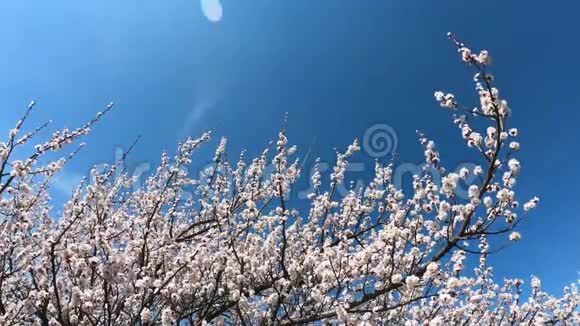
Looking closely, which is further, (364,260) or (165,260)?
(165,260)

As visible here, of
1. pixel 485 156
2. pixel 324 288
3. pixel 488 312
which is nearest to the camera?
pixel 485 156

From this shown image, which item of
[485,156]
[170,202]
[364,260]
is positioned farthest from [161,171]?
[485,156]

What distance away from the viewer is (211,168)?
7969 millimetres

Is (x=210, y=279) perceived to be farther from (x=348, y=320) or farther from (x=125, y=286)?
(x=348, y=320)

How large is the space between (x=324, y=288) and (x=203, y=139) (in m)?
4.03

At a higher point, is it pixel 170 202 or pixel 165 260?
pixel 170 202

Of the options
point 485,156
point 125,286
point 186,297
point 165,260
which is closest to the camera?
point 485,156

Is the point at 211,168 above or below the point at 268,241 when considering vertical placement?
above

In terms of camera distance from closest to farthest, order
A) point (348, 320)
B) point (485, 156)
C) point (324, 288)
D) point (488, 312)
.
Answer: point (485, 156), point (348, 320), point (324, 288), point (488, 312)

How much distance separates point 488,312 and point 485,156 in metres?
6.47

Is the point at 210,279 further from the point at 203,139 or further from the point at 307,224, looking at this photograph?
the point at 203,139

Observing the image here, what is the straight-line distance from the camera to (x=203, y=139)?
25.9 feet

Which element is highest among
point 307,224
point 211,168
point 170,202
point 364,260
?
point 211,168

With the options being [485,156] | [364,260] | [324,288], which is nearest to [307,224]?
[324,288]
